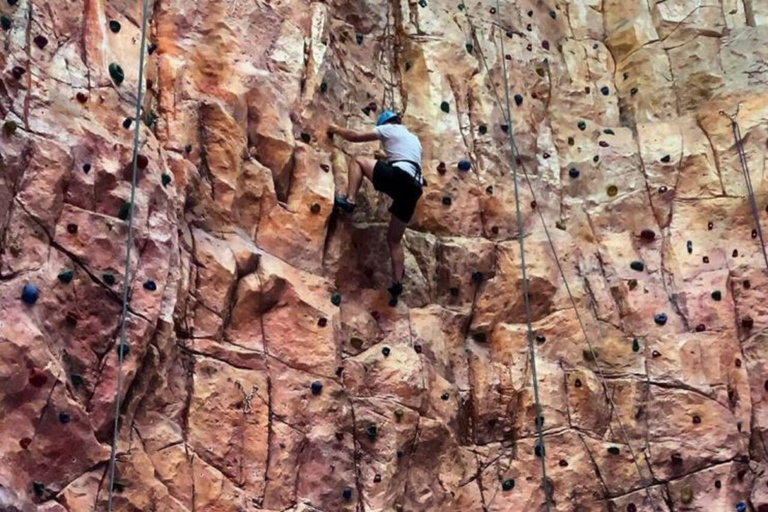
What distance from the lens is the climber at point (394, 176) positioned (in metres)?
5.85

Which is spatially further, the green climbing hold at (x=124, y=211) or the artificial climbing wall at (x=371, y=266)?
the green climbing hold at (x=124, y=211)

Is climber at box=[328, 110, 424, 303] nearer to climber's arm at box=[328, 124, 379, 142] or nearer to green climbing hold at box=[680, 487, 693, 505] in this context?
climber's arm at box=[328, 124, 379, 142]

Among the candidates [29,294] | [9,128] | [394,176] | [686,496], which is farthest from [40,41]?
[686,496]

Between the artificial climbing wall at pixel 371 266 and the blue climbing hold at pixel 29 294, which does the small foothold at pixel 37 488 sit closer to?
the artificial climbing wall at pixel 371 266

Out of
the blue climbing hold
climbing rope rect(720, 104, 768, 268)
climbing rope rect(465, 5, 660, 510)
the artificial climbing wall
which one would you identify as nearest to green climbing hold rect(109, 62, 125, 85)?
the artificial climbing wall

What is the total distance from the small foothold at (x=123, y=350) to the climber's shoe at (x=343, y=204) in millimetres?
1940

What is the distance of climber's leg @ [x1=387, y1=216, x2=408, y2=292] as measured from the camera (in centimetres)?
602

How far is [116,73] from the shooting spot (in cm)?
515

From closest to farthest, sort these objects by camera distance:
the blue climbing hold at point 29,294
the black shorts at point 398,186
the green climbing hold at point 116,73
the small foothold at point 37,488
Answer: the small foothold at point 37,488, the blue climbing hold at point 29,294, the green climbing hold at point 116,73, the black shorts at point 398,186

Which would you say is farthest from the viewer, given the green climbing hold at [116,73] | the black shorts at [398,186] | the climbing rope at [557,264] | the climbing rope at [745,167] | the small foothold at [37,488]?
the climbing rope at [745,167]

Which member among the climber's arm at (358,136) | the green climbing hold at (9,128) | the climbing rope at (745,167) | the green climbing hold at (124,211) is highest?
the climbing rope at (745,167)

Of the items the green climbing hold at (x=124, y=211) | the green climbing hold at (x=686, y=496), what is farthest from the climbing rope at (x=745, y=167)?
the green climbing hold at (x=124, y=211)

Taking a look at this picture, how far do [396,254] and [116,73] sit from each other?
6.81 feet

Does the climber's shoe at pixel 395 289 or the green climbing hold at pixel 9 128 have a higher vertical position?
the green climbing hold at pixel 9 128
